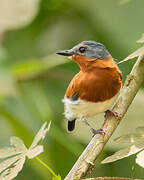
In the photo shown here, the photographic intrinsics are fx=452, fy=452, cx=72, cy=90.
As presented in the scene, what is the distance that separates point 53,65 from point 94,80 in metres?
0.93

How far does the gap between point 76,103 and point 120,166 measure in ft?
3.09

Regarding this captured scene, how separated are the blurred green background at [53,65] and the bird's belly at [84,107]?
0.21 feet

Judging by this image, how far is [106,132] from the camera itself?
1581 mm

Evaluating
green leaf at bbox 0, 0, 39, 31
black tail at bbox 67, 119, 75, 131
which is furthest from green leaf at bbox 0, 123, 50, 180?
green leaf at bbox 0, 0, 39, 31

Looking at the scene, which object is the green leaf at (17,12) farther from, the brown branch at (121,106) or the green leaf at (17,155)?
the green leaf at (17,155)

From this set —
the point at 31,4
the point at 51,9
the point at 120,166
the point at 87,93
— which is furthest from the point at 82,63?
the point at 51,9

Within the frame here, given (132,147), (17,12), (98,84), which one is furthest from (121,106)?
(17,12)

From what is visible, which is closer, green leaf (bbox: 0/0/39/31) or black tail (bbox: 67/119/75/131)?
black tail (bbox: 67/119/75/131)

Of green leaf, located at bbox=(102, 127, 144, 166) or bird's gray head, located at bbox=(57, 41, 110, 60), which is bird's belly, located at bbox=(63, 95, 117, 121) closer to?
bird's gray head, located at bbox=(57, 41, 110, 60)

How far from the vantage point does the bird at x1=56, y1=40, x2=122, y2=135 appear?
225cm

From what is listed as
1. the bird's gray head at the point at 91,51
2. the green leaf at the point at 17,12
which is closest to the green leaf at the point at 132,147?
the bird's gray head at the point at 91,51

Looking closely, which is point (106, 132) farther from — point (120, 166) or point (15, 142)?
point (120, 166)

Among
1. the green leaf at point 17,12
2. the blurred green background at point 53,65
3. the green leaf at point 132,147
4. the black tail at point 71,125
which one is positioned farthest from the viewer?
the green leaf at point 17,12

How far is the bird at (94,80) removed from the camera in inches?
88.7
